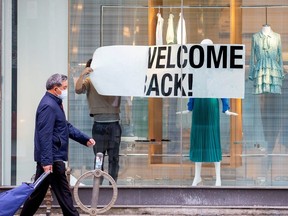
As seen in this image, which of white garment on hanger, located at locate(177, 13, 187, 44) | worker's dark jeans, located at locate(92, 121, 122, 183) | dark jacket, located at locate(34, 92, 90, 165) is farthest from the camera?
worker's dark jeans, located at locate(92, 121, 122, 183)

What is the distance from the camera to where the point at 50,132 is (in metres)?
9.34

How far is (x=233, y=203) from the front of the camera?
11133mm

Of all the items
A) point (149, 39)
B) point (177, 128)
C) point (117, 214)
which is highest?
point (149, 39)

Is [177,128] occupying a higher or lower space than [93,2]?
lower

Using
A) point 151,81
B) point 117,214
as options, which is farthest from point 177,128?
point 117,214

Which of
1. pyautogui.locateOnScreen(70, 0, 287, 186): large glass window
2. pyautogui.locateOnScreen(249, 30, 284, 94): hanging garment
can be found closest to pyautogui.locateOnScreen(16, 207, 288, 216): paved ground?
A: pyautogui.locateOnScreen(70, 0, 287, 186): large glass window

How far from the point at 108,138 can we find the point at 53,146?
2.19 metres

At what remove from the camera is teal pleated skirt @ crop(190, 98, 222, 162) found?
37.9ft

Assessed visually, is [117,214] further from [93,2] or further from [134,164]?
[93,2]

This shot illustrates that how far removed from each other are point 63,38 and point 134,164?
200 cm

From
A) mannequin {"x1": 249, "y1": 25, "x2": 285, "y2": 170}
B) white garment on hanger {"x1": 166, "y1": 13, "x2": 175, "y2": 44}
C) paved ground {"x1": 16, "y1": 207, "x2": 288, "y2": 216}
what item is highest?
white garment on hanger {"x1": 166, "y1": 13, "x2": 175, "y2": 44}

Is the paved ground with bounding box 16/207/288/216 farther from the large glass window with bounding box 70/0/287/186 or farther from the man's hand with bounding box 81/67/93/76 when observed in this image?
the man's hand with bounding box 81/67/93/76

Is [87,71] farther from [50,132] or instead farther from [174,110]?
[50,132]

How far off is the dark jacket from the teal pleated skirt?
2.42 metres
